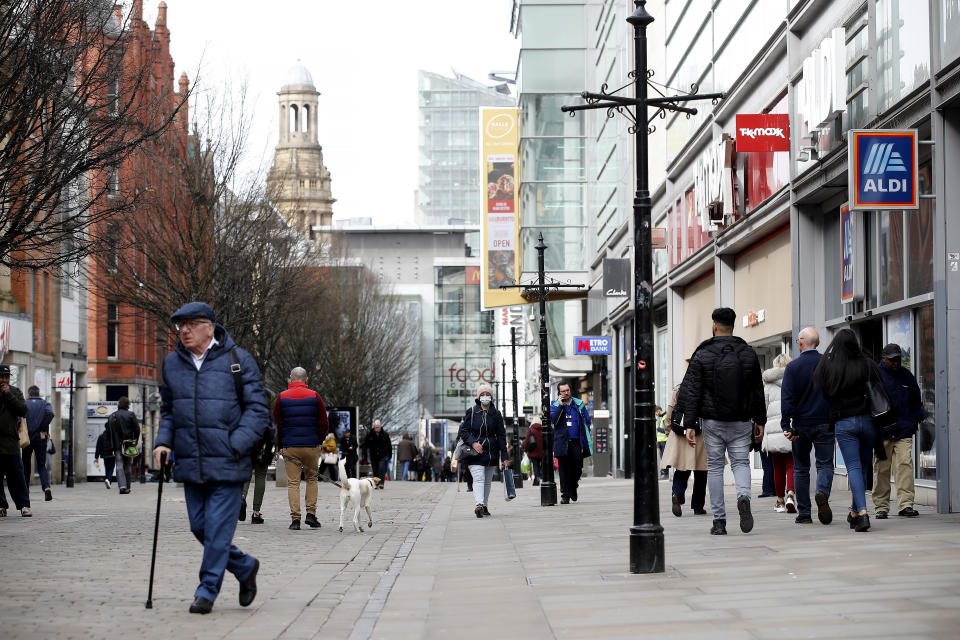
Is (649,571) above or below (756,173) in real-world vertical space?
below

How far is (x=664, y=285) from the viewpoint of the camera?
3281cm

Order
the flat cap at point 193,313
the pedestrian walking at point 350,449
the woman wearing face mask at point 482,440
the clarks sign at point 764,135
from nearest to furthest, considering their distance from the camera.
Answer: the flat cap at point 193,313 < the woman wearing face mask at point 482,440 < the clarks sign at point 764,135 < the pedestrian walking at point 350,449

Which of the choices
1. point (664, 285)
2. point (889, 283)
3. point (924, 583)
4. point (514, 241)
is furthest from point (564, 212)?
point (924, 583)

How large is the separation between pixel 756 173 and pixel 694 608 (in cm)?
1564

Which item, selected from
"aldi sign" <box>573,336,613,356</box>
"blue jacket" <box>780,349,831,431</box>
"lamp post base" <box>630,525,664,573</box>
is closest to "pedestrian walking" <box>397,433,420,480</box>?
"aldi sign" <box>573,336,613,356</box>

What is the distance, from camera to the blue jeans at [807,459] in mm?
12875

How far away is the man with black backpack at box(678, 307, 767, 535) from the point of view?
1241cm

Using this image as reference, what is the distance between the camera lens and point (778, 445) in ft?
51.9

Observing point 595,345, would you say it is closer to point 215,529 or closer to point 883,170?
point 883,170

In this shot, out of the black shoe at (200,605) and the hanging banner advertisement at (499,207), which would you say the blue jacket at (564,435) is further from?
the hanging banner advertisement at (499,207)

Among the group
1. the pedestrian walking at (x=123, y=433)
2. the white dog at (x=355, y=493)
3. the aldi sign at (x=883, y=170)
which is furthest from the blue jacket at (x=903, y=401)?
the pedestrian walking at (x=123, y=433)

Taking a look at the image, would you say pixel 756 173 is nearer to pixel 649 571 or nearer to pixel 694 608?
pixel 649 571

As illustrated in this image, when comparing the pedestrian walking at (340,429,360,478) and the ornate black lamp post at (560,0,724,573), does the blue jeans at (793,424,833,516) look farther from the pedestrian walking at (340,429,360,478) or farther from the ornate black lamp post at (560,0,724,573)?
the pedestrian walking at (340,429,360,478)

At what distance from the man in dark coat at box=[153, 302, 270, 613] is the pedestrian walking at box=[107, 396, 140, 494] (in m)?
18.8
